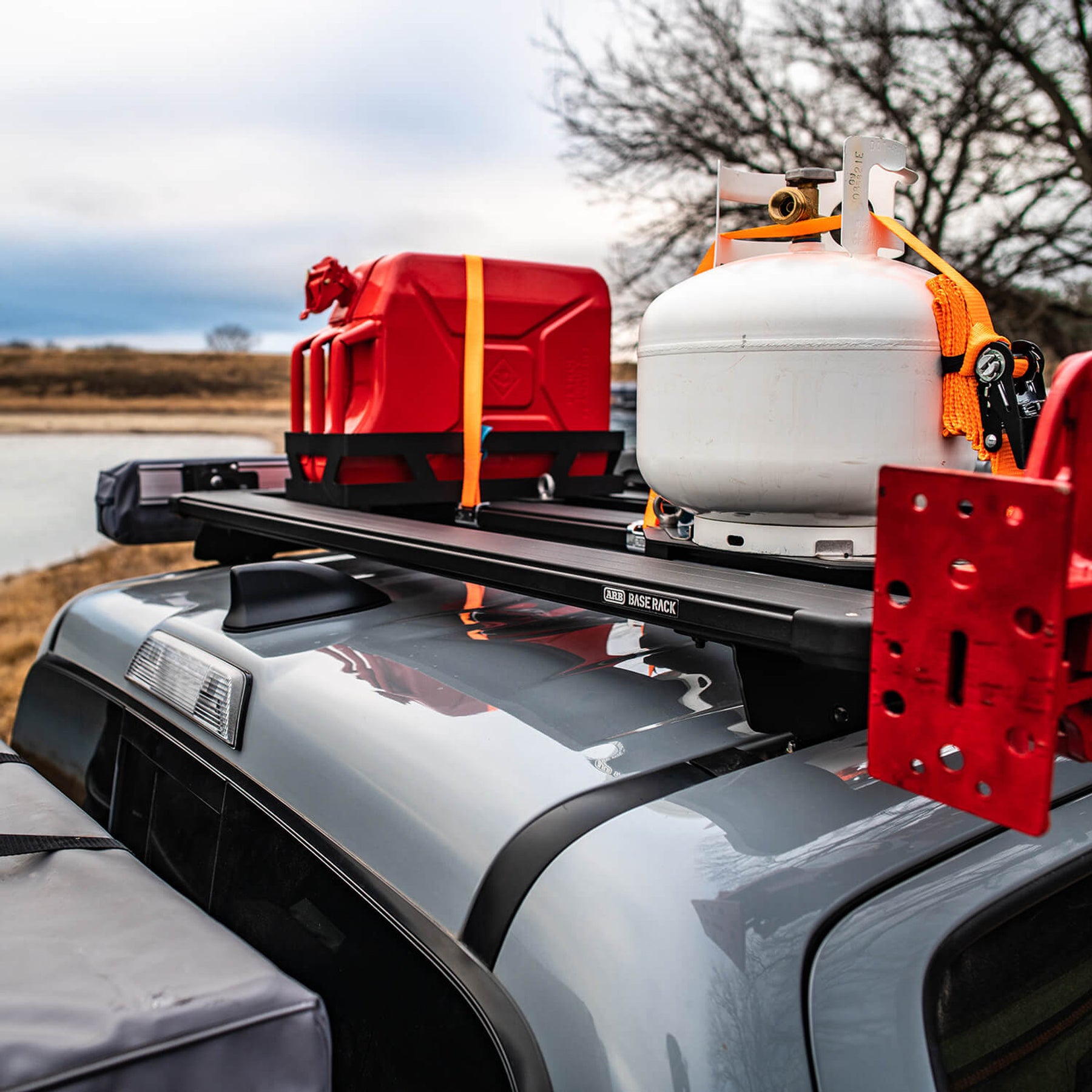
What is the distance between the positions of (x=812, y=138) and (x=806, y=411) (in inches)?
385

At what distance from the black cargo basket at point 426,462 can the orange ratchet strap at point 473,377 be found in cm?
5

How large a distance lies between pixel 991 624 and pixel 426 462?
203 cm

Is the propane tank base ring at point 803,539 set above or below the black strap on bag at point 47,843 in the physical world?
above

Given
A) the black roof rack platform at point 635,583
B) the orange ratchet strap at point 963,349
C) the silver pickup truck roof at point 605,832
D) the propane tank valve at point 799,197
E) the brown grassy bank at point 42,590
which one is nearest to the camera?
the silver pickup truck roof at point 605,832

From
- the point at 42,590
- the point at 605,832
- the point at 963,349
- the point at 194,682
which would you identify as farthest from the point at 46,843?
the point at 42,590

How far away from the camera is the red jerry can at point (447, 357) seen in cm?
277

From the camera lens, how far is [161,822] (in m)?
1.98

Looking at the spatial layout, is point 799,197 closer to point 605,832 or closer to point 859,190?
point 859,190

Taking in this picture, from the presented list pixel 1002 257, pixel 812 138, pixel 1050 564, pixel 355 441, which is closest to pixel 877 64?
pixel 812 138

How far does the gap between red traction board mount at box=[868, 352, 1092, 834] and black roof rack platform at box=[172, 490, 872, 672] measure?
0.15 metres

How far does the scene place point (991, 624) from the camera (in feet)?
3.15

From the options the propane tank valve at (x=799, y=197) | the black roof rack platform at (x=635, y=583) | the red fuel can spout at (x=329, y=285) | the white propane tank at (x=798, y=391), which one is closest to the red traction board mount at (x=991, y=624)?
the black roof rack platform at (x=635, y=583)

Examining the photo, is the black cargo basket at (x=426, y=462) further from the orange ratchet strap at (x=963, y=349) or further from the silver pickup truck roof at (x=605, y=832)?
the orange ratchet strap at (x=963, y=349)

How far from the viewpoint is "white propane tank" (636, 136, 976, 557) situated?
5.39 feet
